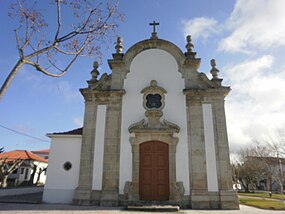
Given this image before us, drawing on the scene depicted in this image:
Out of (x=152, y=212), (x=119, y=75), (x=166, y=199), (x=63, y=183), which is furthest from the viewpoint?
(x=119, y=75)

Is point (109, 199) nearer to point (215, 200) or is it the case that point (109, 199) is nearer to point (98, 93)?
point (215, 200)

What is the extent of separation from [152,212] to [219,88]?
249 inches

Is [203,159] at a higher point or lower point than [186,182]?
higher

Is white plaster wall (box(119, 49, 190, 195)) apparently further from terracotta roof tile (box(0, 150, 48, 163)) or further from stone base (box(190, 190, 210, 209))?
terracotta roof tile (box(0, 150, 48, 163))

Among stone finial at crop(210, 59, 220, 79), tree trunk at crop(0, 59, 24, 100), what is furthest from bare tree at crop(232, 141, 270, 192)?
tree trunk at crop(0, 59, 24, 100)

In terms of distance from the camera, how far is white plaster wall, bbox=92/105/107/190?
10.0m

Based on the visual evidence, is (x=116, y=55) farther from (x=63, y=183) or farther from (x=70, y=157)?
(x=63, y=183)

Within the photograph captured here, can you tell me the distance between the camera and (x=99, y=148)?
1044 centimetres

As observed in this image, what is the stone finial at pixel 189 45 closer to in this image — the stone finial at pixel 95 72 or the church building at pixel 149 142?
the church building at pixel 149 142

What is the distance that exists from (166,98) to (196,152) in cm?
290

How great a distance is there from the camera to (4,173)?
2280 cm

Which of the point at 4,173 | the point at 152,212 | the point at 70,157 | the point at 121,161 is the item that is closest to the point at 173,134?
the point at 121,161

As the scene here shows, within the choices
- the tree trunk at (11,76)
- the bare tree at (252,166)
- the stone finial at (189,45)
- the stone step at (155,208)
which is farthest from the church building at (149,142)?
the bare tree at (252,166)

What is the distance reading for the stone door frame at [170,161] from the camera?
31.3ft
